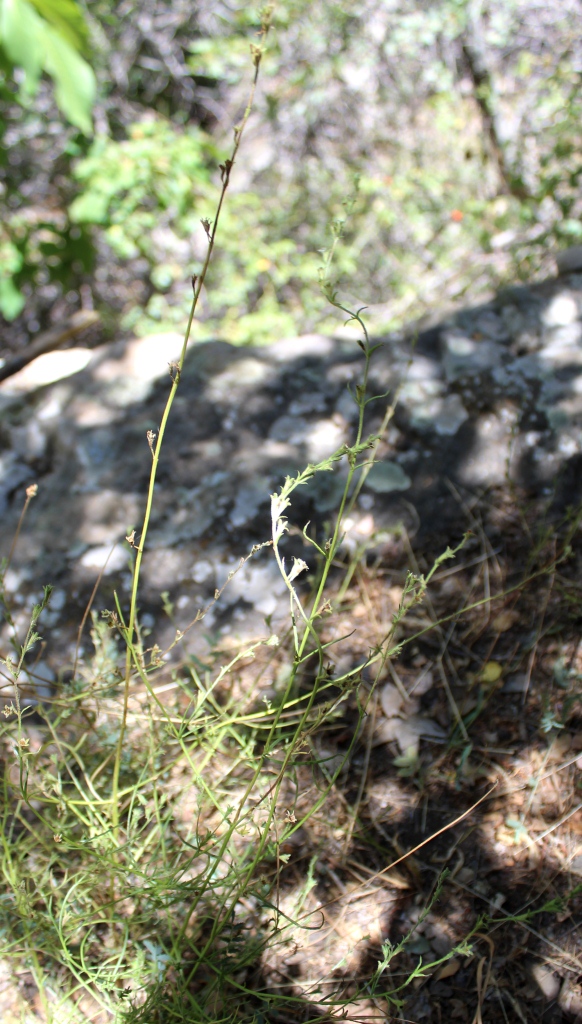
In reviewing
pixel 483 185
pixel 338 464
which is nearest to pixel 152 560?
pixel 338 464

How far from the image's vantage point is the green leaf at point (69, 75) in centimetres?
220

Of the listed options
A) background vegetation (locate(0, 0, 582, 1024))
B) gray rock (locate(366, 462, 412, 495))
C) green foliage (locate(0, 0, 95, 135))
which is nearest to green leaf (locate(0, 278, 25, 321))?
background vegetation (locate(0, 0, 582, 1024))

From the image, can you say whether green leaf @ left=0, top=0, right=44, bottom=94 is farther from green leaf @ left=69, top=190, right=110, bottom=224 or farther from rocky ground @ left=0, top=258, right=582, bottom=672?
green leaf @ left=69, top=190, right=110, bottom=224

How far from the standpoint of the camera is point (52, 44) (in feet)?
7.18

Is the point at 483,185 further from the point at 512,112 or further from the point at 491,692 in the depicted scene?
the point at 491,692

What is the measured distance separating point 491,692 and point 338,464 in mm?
724

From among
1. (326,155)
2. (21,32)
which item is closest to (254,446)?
(21,32)

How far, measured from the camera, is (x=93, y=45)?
522cm

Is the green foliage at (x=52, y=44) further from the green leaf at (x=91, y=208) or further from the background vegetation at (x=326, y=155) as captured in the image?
the background vegetation at (x=326, y=155)

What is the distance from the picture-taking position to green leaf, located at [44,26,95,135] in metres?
2.20

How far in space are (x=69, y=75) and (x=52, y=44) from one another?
4.0 inches

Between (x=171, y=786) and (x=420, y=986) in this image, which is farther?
(x=171, y=786)

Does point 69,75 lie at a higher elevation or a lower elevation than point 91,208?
Result: higher

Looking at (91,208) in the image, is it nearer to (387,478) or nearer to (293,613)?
(387,478)
